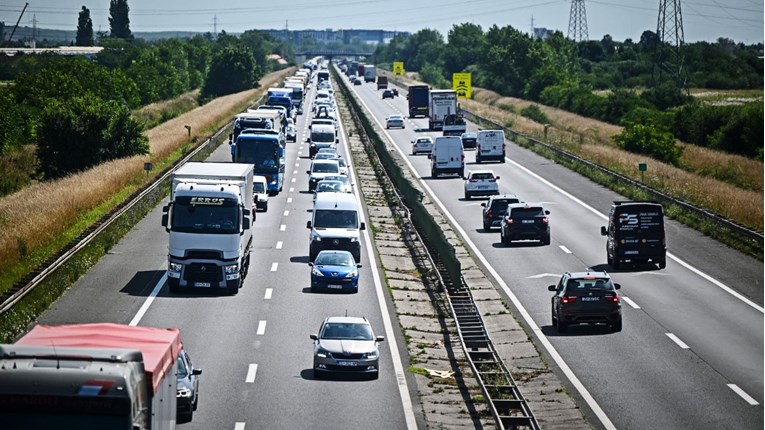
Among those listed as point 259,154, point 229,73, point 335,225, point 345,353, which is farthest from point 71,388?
point 229,73

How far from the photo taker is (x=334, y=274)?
42031 millimetres

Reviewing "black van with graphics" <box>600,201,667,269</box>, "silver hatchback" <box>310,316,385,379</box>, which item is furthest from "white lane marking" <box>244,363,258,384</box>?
"black van with graphics" <box>600,201,667,269</box>

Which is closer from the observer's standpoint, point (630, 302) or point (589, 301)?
point (589, 301)

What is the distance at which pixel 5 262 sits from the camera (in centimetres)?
4312

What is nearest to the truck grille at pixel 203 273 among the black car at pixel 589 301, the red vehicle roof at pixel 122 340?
the black car at pixel 589 301

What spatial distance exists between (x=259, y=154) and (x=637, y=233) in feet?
85.5

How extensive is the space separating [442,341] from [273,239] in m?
19.1

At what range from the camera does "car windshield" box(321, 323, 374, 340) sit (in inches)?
1208

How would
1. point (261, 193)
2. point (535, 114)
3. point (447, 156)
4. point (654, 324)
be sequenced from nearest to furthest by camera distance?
point (654, 324) < point (261, 193) < point (447, 156) < point (535, 114)

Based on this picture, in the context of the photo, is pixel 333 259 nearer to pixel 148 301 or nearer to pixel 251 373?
pixel 148 301

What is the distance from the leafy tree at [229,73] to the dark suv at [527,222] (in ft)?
466

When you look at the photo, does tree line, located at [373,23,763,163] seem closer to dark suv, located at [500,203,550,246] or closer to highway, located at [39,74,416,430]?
dark suv, located at [500,203,550,246]

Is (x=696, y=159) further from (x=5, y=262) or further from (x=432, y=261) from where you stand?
(x=5, y=262)

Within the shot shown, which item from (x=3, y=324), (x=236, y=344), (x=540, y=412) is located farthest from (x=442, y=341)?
(x=3, y=324)
